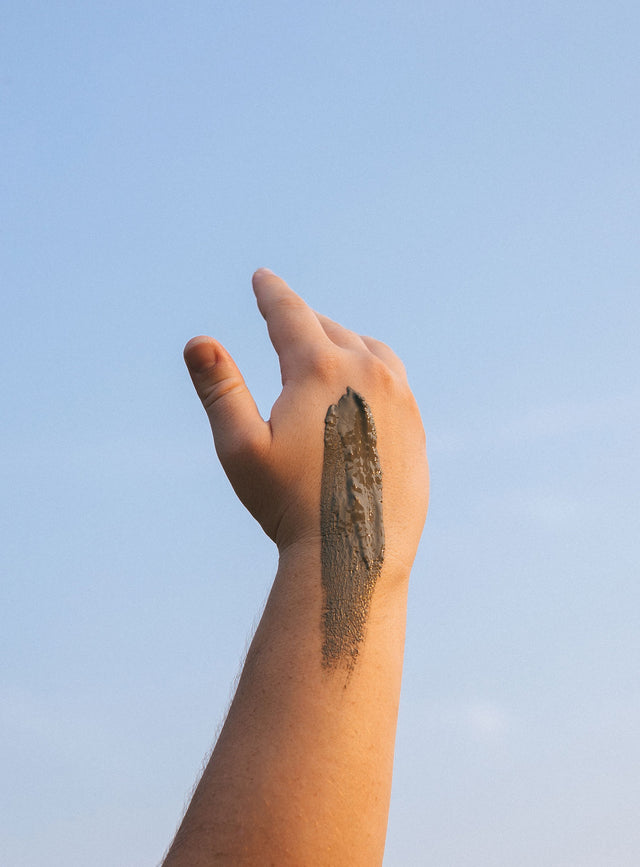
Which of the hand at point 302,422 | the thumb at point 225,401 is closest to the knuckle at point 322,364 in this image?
the hand at point 302,422

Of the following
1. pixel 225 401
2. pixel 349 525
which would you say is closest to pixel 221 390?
pixel 225 401

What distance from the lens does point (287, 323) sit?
318 cm

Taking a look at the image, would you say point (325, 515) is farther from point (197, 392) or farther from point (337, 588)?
point (197, 392)

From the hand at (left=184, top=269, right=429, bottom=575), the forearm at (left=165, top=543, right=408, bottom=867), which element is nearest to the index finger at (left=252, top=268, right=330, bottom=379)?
the hand at (left=184, top=269, right=429, bottom=575)

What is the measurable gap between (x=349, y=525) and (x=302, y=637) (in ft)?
1.72

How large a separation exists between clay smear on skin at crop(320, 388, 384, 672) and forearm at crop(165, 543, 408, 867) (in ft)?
0.15

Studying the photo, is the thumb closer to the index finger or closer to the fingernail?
the fingernail

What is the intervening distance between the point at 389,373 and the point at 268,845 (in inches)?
71.5

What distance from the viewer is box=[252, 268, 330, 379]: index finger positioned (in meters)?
3.10

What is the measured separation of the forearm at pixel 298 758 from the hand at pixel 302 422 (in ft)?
1.40

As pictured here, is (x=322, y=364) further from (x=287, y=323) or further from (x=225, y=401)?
(x=225, y=401)

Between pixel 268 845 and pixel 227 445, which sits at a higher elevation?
pixel 227 445

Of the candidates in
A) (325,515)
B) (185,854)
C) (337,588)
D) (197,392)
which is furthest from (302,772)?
(197,392)

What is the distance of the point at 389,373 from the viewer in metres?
3.23
